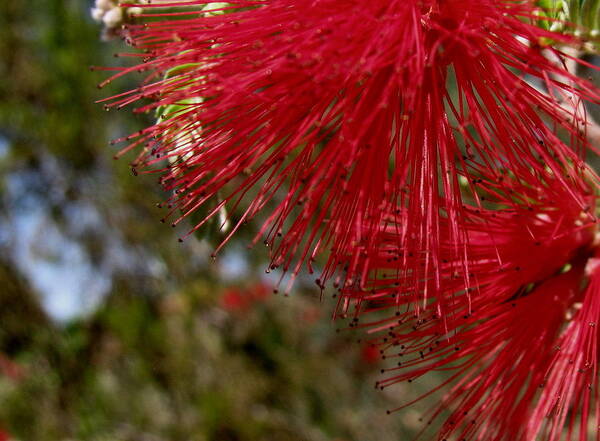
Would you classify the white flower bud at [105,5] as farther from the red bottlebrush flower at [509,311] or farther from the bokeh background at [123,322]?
the bokeh background at [123,322]

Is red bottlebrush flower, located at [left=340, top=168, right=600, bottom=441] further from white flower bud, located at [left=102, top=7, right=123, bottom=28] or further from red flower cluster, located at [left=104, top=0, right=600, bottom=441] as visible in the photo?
white flower bud, located at [left=102, top=7, right=123, bottom=28]

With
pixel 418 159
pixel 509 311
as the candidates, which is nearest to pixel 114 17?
pixel 418 159

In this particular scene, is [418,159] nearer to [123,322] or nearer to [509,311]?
[509,311]

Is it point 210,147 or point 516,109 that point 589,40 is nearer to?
point 516,109

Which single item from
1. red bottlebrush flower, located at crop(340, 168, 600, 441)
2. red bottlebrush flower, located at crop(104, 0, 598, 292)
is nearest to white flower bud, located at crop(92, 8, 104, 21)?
red bottlebrush flower, located at crop(104, 0, 598, 292)

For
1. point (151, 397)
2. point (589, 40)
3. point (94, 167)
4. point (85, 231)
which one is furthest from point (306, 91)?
point (151, 397)

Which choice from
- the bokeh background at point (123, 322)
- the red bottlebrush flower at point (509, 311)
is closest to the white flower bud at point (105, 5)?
the red bottlebrush flower at point (509, 311)

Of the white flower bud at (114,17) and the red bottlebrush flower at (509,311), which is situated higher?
the white flower bud at (114,17)
